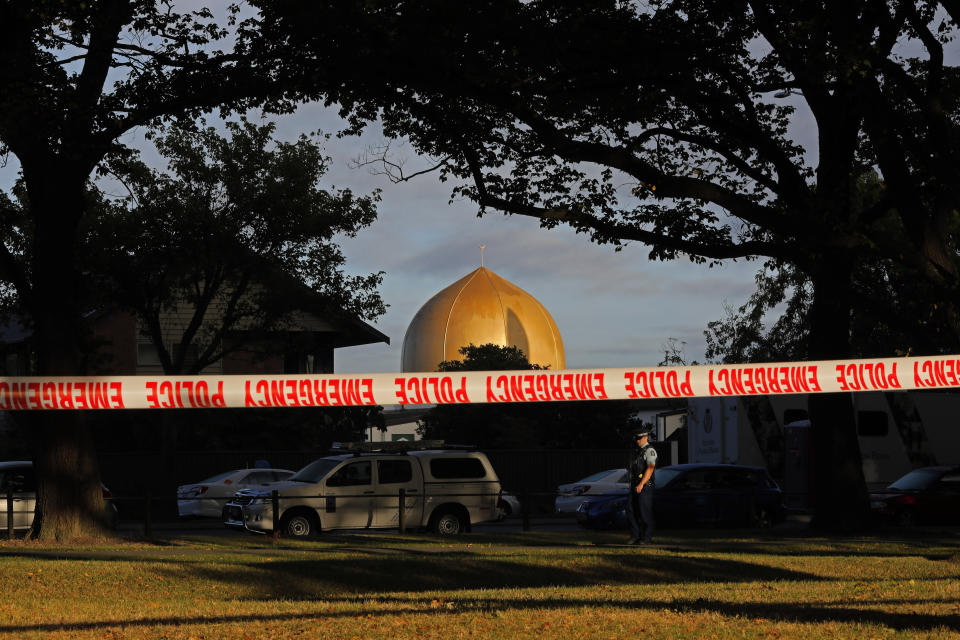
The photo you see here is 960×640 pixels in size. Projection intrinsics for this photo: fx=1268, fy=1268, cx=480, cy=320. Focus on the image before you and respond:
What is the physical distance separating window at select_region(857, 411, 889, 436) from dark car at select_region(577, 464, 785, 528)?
18.5 ft

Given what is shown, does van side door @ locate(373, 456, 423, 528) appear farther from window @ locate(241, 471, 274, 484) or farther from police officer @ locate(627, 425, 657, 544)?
window @ locate(241, 471, 274, 484)

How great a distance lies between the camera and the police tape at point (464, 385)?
1252 cm

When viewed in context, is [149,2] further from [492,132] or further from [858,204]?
[858,204]

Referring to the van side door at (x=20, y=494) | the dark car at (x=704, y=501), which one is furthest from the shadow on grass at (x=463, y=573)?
the van side door at (x=20, y=494)

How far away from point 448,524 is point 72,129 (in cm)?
978

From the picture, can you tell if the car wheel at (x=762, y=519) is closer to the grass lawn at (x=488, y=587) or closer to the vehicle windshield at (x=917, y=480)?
the vehicle windshield at (x=917, y=480)

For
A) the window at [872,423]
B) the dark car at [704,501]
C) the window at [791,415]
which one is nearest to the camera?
the dark car at [704,501]

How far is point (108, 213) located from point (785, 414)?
1782cm

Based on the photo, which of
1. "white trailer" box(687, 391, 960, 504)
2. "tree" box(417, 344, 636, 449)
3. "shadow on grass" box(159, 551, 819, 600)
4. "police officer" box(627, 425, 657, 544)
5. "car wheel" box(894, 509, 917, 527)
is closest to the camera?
"shadow on grass" box(159, 551, 819, 600)

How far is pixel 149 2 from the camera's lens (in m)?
19.6

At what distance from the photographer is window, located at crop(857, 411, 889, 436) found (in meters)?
29.6

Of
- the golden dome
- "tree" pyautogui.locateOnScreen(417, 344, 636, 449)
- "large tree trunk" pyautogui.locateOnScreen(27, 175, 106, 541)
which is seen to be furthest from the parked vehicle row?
the golden dome

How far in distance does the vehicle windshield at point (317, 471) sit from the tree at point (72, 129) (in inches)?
188

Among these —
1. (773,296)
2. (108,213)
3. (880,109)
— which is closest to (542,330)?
(773,296)
